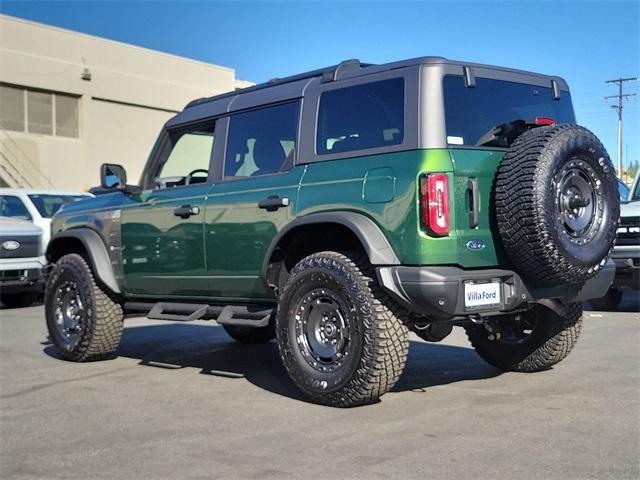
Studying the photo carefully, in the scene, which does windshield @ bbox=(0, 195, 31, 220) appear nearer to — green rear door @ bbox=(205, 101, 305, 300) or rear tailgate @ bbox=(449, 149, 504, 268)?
green rear door @ bbox=(205, 101, 305, 300)

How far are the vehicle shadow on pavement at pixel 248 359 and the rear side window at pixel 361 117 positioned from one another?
5.92 feet

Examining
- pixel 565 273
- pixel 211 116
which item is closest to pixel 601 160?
pixel 565 273

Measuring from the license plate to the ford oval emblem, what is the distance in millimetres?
226

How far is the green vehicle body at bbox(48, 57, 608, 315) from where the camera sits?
A: 16.1ft

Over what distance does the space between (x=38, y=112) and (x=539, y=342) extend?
23964mm

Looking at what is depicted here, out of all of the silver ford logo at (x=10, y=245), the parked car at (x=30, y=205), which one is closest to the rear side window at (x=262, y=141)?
the silver ford logo at (x=10, y=245)

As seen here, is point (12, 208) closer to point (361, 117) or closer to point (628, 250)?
point (628, 250)

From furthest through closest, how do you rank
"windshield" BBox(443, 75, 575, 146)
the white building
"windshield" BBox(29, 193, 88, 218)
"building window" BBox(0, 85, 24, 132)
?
the white building
"building window" BBox(0, 85, 24, 132)
"windshield" BBox(29, 193, 88, 218)
"windshield" BBox(443, 75, 575, 146)

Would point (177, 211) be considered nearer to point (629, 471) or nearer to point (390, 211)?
point (390, 211)

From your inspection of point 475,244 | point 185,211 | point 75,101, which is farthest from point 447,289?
point 75,101

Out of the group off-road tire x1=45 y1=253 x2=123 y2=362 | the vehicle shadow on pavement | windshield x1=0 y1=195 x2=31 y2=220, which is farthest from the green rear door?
windshield x1=0 y1=195 x2=31 y2=220

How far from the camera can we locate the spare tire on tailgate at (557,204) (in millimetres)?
4816

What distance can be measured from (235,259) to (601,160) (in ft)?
8.84

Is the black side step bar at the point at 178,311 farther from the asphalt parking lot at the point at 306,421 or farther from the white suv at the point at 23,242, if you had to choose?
the white suv at the point at 23,242
